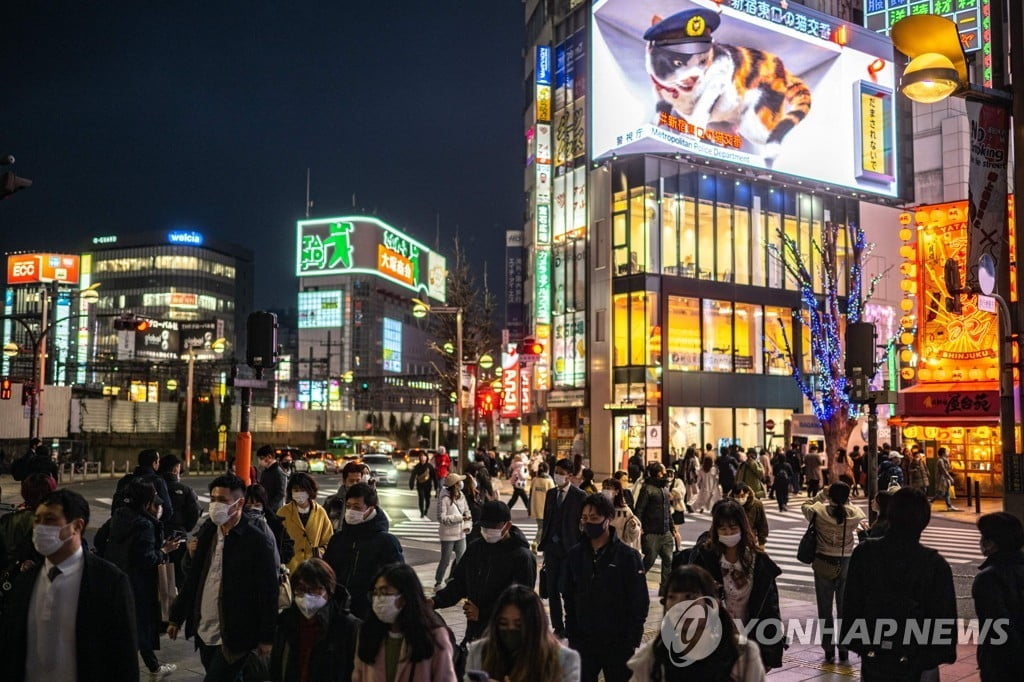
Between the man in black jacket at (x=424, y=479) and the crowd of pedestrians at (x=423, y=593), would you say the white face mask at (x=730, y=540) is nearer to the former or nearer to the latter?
the crowd of pedestrians at (x=423, y=593)

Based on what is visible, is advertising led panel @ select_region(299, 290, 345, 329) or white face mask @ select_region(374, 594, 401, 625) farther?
advertising led panel @ select_region(299, 290, 345, 329)

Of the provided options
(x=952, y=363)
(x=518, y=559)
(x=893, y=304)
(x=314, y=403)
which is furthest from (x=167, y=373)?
(x=518, y=559)

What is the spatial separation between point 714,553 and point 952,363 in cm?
2610

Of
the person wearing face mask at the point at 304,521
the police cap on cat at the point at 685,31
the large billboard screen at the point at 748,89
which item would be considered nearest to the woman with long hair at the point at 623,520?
the person wearing face mask at the point at 304,521

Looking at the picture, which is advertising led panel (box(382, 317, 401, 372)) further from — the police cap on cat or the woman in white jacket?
the woman in white jacket

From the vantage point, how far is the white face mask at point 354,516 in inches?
281

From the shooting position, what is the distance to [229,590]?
6.18m

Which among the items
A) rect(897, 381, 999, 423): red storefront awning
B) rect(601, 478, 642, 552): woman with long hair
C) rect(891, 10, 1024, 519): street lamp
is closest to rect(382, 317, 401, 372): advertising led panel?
rect(897, 381, 999, 423): red storefront awning

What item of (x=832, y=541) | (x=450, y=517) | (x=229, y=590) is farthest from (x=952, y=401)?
→ (x=229, y=590)

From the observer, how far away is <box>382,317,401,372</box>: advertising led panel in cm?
15112

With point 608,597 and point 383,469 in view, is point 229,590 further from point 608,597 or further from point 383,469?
point 383,469

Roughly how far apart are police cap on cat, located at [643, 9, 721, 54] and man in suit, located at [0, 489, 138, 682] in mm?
44454

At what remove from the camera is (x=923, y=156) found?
45.4 meters
